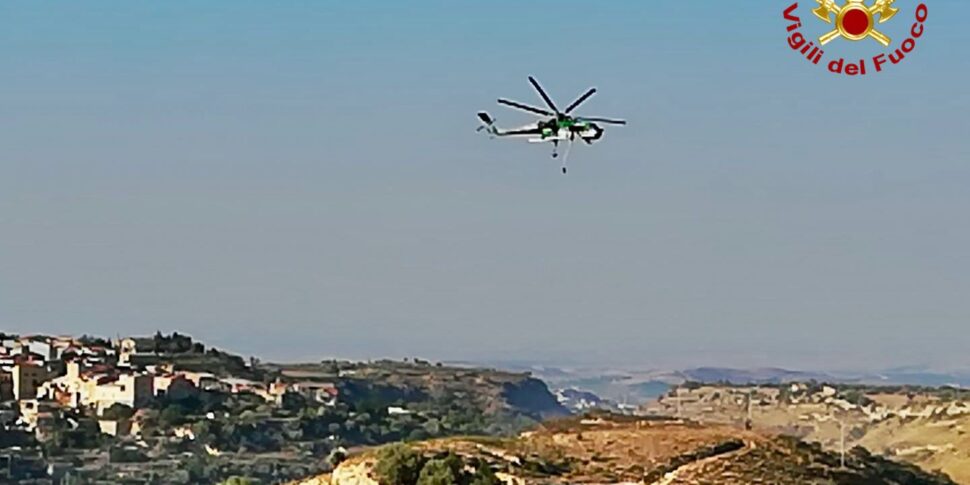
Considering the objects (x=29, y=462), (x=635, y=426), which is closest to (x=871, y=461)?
(x=635, y=426)

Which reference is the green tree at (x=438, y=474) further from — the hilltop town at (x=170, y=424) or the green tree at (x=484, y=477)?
the hilltop town at (x=170, y=424)

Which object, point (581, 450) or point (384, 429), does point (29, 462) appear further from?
point (581, 450)

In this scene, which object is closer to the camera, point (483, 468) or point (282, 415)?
point (483, 468)

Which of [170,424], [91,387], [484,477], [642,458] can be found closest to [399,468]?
[484,477]

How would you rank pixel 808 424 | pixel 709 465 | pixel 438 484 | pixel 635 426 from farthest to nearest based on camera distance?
1. pixel 808 424
2. pixel 635 426
3. pixel 709 465
4. pixel 438 484

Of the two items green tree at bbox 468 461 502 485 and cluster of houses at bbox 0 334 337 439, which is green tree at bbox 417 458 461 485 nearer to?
green tree at bbox 468 461 502 485

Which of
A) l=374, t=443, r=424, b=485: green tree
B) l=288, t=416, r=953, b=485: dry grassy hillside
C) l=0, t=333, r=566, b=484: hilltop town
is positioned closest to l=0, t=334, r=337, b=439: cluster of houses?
l=0, t=333, r=566, b=484: hilltop town
